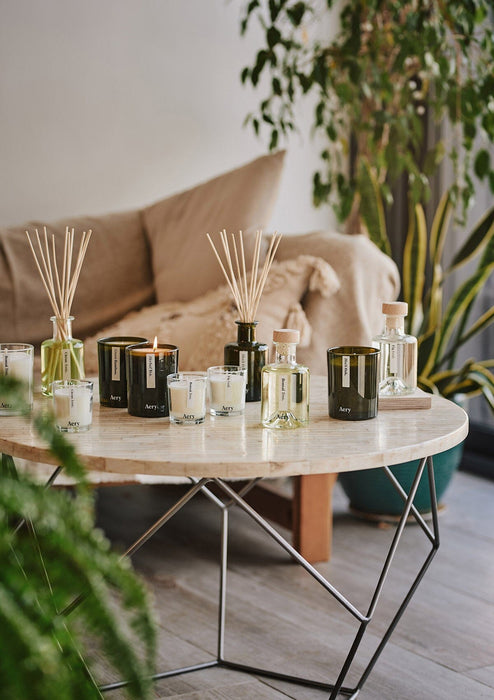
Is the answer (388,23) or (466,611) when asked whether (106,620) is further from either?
(388,23)

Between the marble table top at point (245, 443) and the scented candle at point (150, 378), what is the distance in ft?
0.06

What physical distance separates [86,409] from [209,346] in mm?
836

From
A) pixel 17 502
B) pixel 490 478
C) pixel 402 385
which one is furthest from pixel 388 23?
pixel 17 502

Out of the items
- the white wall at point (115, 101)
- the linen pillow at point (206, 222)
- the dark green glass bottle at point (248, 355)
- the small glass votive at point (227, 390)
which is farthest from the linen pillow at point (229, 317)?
the white wall at point (115, 101)

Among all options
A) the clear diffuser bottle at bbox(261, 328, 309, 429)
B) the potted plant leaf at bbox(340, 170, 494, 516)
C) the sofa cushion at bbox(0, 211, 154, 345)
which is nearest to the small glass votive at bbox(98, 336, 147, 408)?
the clear diffuser bottle at bbox(261, 328, 309, 429)

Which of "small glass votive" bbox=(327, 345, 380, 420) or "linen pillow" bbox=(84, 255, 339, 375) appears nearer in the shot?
"small glass votive" bbox=(327, 345, 380, 420)

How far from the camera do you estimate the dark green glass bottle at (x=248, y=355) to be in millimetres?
1556

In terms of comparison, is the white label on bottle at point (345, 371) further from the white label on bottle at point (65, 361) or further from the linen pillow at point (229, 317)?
the linen pillow at point (229, 317)

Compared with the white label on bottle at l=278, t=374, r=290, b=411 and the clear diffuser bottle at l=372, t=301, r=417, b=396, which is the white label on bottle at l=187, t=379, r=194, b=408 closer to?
the white label on bottle at l=278, t=374, r=290, b=411

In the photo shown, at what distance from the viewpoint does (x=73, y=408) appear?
1.34m

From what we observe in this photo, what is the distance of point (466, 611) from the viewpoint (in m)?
1.98

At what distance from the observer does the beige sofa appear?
2238 millimetres

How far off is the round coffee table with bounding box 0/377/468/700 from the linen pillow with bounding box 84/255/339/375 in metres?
0.66

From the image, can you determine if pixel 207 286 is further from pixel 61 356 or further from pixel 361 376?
pixel 361 376
